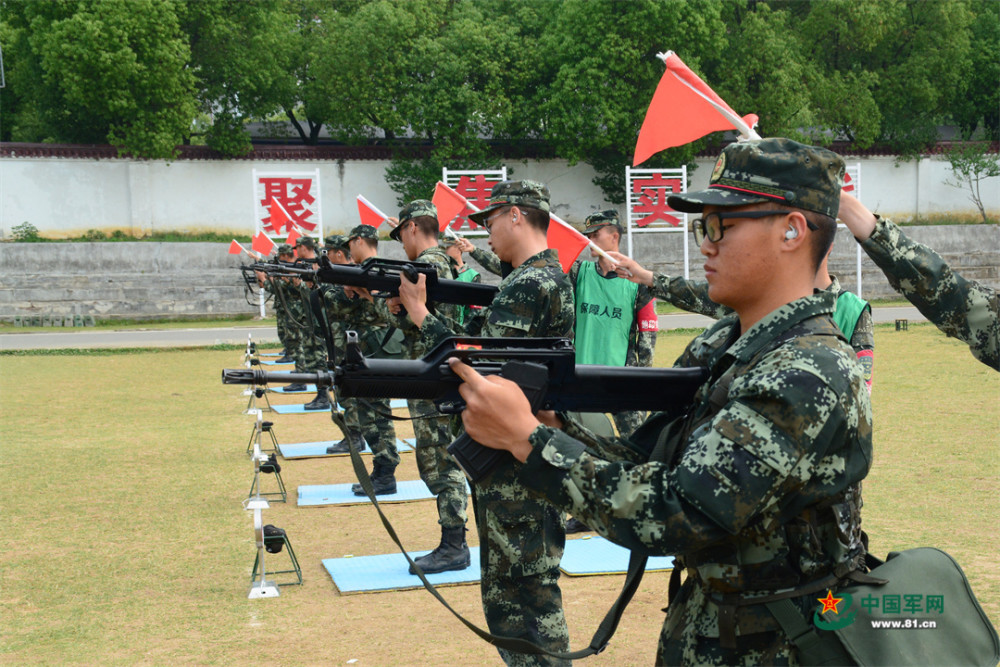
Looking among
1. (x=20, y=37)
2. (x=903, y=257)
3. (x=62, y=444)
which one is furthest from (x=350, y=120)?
(x=903, y=257)

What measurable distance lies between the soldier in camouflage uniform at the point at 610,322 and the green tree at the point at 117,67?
26.8m

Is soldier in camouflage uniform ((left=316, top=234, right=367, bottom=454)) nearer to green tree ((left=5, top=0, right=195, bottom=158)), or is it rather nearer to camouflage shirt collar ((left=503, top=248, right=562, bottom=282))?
camouflage shirt collar ((left=503, top=248, right=562, bottom=282))

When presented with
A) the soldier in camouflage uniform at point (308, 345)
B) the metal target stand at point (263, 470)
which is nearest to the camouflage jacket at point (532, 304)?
the metal target stand at point (263, 470)

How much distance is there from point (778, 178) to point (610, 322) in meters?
4.90

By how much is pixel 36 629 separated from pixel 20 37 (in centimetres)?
3244

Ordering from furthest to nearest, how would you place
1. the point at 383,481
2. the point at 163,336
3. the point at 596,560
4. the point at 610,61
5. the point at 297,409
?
the point at 610,61, the point at 163,336, the point at 297,409, the point at 383,481, the point at 596,560

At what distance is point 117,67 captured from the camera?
29750mm

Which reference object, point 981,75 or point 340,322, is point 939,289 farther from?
point 981,75

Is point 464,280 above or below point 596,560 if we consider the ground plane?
above

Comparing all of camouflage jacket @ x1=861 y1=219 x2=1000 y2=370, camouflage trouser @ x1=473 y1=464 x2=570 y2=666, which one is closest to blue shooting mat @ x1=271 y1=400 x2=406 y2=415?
camouflage trouser @ x1=473 y1=464 x2=570 y2=666

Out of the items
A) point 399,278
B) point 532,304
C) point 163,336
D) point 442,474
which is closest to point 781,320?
point 532,304

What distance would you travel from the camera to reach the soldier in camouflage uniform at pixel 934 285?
2689 millimetres

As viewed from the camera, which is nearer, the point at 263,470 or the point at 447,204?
the point at 263,470

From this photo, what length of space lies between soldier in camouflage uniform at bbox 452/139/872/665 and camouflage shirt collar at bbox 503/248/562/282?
78.5 inches
